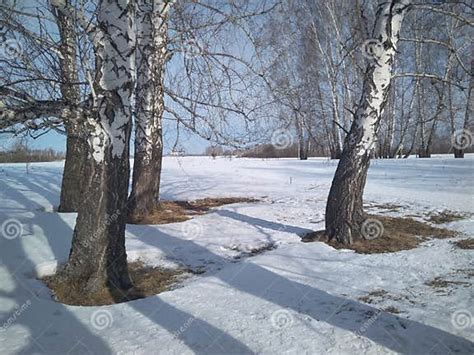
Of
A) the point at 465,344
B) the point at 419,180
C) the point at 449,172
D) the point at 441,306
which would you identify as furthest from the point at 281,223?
the point at 449,172

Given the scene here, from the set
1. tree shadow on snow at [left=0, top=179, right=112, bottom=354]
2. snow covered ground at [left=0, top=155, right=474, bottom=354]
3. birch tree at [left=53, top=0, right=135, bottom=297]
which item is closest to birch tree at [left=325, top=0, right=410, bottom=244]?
snow covered ground at [left=0, top=155, right=474, bottom=354]

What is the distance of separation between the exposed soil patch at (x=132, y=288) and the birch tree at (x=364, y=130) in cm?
229

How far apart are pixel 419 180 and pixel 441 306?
842cm

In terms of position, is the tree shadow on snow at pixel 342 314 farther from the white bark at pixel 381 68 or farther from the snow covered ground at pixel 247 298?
the white bark at pixel 381 68

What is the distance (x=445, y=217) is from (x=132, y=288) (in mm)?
5444

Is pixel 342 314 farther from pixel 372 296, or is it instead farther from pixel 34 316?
pixel 34 316

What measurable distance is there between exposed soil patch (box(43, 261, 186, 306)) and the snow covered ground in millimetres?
144

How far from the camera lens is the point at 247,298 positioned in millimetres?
3182

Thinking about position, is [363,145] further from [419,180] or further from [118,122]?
[419,180]

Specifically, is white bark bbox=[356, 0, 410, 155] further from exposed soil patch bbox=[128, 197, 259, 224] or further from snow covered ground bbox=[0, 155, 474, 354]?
exposed soil patch bbox=[128, 197, 259, 224]

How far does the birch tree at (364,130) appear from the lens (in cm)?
467

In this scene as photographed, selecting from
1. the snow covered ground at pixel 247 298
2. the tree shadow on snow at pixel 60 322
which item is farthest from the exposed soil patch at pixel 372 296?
the tree shadow on snow at pixel 60 322

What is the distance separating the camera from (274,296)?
3195 mm

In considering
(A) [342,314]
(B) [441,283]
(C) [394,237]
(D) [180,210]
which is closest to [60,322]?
(A) [342,314]
